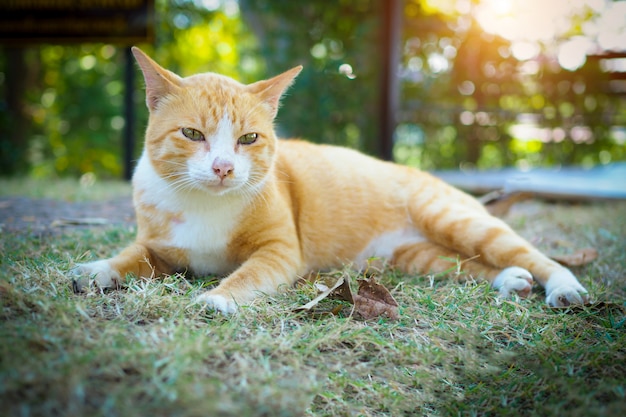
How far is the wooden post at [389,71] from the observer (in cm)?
603

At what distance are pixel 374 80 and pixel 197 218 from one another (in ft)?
14.3

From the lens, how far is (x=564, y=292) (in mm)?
2424

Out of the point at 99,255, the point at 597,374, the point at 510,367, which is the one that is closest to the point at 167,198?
the point at 99,255

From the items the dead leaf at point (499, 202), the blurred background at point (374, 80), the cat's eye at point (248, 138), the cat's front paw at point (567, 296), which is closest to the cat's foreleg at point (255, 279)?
the cat's eye at point (248, 138)

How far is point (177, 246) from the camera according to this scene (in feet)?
8.16

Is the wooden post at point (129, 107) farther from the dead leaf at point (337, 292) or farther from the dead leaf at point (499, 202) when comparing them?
the dead leaf at point (337, 292)

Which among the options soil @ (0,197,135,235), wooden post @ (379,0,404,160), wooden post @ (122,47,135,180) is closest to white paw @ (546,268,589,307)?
soil @ (0,197,135,235)

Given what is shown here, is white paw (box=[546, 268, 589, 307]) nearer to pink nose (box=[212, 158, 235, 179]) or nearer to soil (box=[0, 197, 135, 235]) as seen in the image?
pink nose (box=[212, 158, 235, 179])

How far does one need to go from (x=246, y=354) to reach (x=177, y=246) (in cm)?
96

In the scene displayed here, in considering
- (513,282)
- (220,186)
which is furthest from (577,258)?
(220,186)

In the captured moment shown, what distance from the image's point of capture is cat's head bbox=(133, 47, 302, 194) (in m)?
2.31

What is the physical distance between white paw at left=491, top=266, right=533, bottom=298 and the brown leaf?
626 millimetres

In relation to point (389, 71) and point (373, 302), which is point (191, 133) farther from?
point (389, 71)

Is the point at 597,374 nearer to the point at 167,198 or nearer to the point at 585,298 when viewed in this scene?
the point at 585,298
